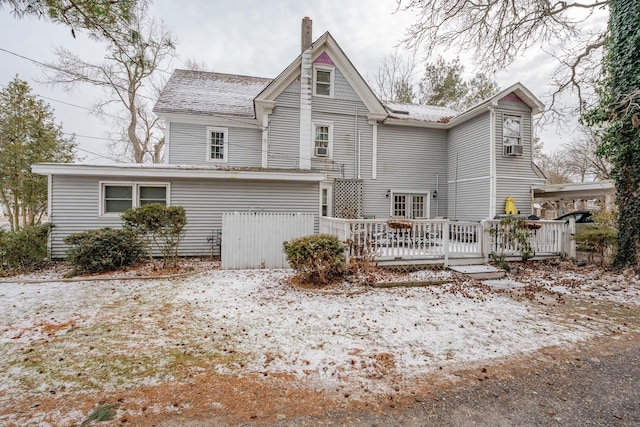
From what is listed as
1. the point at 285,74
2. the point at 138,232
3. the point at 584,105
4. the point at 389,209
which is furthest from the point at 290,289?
the point at 584,105

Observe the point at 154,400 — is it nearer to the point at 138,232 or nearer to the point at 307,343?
the point at 307,343

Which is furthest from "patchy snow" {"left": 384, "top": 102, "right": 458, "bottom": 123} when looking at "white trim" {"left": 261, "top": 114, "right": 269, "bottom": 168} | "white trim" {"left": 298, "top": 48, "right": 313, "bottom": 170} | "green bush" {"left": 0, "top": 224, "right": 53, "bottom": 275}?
"green bush" {"left": 0, "top": 224, "right": 53, "bottom": 275}

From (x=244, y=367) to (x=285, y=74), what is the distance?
11.3 m

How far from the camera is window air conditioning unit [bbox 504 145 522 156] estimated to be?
11.5 metres

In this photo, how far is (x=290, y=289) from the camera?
5742mm

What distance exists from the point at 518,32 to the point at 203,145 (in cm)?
1171

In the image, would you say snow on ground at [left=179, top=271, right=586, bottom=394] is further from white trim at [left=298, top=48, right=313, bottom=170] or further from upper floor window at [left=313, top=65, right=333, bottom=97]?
upper floor window at [left=313, top=65, right=333, bottom=97]

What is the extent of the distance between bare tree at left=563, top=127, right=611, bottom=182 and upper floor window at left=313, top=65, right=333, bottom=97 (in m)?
22.2

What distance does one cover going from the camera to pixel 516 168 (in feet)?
38.3

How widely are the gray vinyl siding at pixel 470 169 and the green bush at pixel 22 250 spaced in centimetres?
1458

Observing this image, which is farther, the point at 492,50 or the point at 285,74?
the point at 285,74

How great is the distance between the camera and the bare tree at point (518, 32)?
25.2ft

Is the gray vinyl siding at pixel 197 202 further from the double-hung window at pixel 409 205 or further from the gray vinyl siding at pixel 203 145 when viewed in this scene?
the double-hung window at pixel 409 205

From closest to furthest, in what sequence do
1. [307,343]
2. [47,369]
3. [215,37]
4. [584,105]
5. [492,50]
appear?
[47,369]
[307,343]
[492,50]
[584,105]
[215,37]
